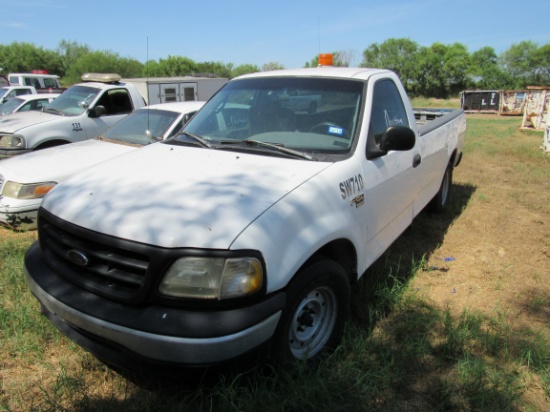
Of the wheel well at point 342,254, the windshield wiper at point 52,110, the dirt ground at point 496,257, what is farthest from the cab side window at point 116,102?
the wheel well at point 342,254

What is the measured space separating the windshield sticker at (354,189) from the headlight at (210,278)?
910 mm

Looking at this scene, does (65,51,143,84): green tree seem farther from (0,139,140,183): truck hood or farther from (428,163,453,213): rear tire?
(428,163,453,213): rear tire

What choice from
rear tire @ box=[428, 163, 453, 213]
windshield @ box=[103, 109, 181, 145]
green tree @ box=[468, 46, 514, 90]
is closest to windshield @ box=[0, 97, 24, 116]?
Result: windshield @ box=[103, 109, 181, 145]

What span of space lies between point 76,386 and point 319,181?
183 centimetres

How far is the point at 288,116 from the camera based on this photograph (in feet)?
10.3

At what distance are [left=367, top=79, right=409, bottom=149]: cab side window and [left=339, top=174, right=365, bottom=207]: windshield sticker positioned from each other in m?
0.37

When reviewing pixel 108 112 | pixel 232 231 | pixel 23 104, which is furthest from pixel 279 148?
pixel 23 104

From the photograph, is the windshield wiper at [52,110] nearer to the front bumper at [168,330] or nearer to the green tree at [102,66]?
the front bumper at [168,330]

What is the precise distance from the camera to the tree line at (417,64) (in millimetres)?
55094

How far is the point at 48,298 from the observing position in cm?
221

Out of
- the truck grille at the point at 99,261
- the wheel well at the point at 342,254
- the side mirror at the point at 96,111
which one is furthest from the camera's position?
the side mirror at the point at 96,111

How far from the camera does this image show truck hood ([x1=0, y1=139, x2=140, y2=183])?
4508 mm

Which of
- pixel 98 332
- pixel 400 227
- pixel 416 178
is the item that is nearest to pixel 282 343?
pixel 98 332

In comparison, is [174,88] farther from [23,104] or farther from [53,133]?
[53,133]
